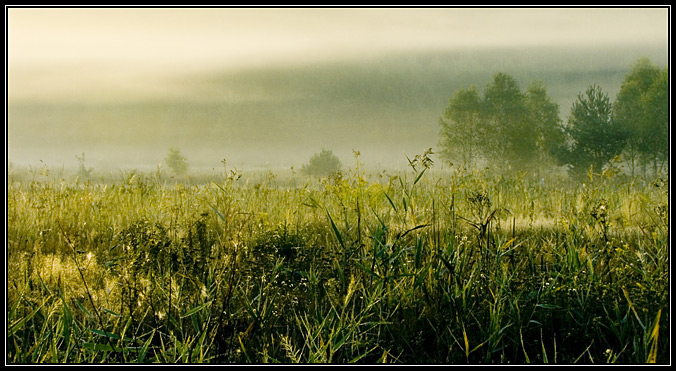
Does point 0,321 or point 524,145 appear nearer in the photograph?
point 0,321

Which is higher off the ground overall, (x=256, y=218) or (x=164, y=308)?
(x=256, y=218)

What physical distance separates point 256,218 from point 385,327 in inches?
71.6

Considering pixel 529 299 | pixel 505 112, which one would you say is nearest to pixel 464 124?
pixel 505 112

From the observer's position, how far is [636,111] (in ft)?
96.3

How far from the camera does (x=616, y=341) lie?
2.56 metres

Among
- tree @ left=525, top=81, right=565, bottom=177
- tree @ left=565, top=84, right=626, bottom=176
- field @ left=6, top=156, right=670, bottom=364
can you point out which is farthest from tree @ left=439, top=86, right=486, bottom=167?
field @ left=6, top=156, right=670, bottom=364

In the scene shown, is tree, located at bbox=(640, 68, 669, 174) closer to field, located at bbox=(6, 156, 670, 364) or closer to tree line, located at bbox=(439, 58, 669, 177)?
tree line, located at bbox=(439, 58, 669, 177)

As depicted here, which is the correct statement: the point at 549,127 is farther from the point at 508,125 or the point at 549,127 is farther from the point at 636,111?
the point at 636,111

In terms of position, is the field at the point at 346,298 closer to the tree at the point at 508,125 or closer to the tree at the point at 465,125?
the tree at the point at 508,125

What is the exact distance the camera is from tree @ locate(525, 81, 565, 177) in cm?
3461

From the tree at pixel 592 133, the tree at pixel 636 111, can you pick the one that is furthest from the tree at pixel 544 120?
the tree at pixel 636 111

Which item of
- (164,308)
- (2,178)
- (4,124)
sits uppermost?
(4,124)

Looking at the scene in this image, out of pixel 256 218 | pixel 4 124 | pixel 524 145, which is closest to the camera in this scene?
pixel 4 124

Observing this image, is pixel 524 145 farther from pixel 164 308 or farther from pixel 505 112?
pixel 164 308
